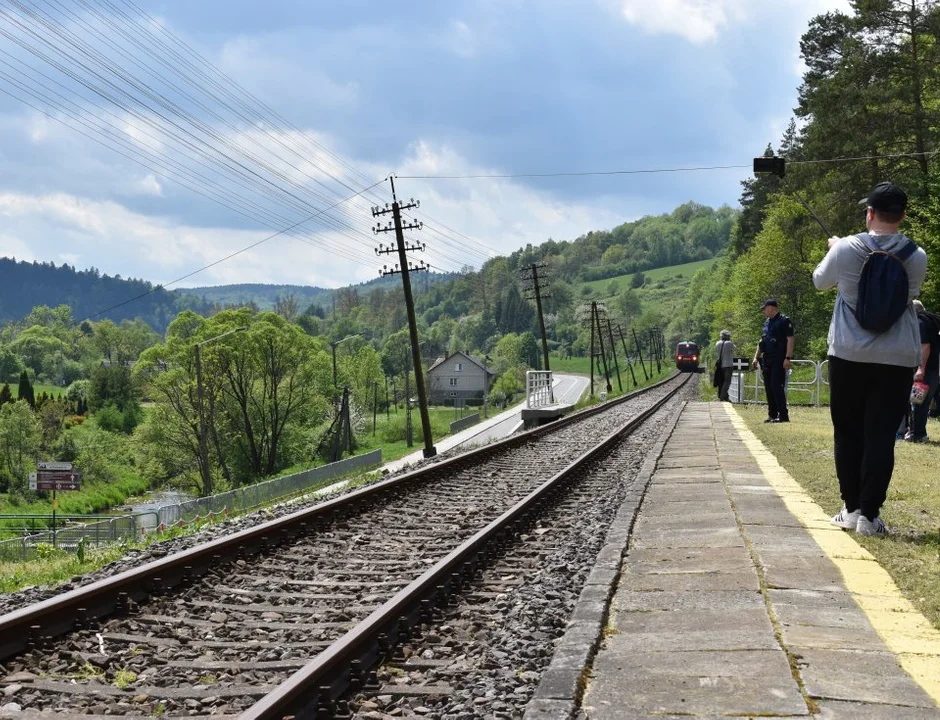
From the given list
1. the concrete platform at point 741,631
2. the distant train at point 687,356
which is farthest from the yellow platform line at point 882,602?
the distant train at point 687,356

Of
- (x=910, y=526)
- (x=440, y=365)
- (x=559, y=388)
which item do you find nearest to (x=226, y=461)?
(x=559, y=388)

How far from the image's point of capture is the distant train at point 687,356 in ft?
283

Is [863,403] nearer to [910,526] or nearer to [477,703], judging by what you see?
[910,526]

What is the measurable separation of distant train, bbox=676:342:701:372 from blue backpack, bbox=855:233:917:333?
81.6 metres

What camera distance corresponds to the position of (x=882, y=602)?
179 inches

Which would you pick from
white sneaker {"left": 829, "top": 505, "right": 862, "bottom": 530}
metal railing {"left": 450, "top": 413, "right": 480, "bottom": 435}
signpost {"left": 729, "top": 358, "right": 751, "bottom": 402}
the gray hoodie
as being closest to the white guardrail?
signpost {"left": 729, "top": 358, "right": 751, "bottom": 402}

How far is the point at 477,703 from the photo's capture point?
11.9 ft

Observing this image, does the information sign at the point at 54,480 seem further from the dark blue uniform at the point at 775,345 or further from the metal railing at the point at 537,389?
the dark blue uniform at the point at 775,345

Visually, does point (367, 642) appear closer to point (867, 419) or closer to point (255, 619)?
point (255, 619)

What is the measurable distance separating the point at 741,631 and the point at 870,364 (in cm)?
258

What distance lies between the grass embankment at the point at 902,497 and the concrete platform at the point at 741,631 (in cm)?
11

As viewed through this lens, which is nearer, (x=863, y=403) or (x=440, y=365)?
(x=863, y=403)

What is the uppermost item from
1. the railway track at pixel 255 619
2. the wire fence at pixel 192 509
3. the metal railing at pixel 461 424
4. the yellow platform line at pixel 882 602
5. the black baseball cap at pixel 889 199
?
the black baseball cap at pixel 889 199

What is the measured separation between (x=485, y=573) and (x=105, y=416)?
410 ft
